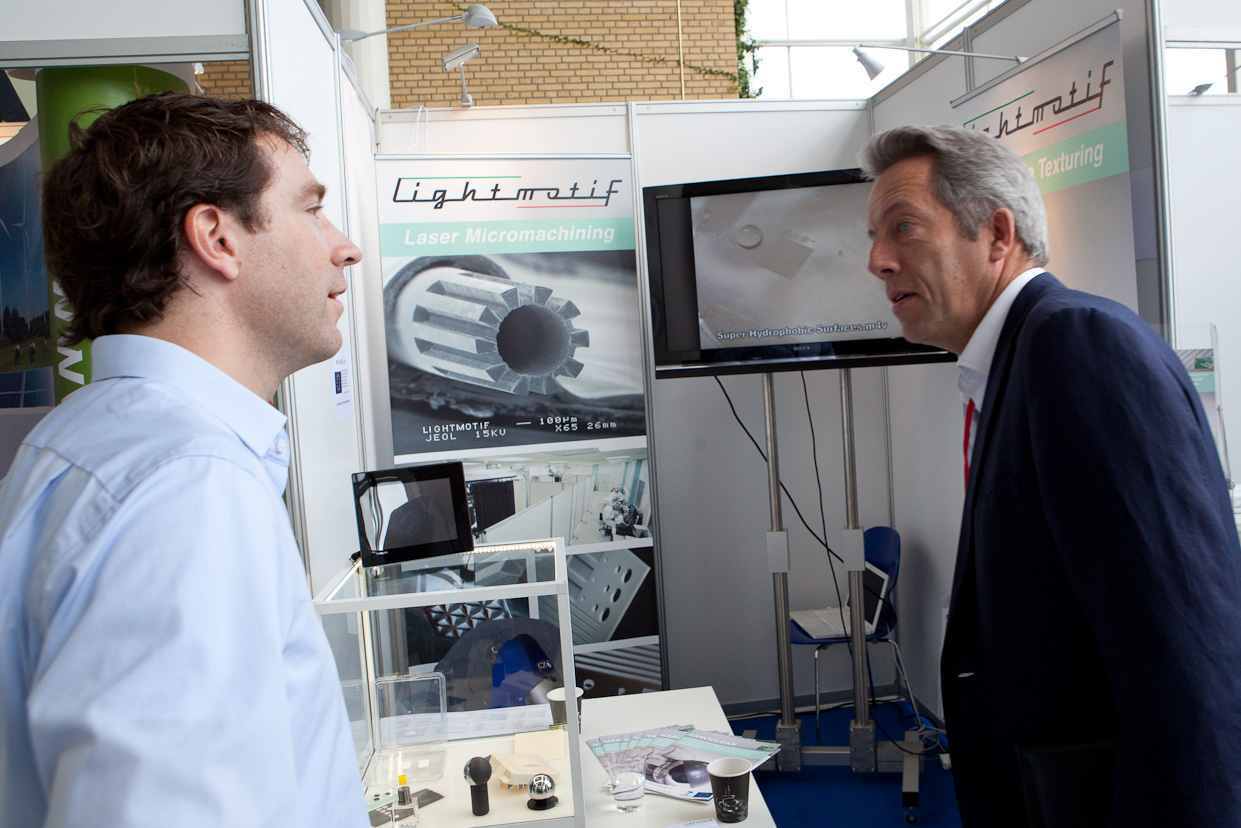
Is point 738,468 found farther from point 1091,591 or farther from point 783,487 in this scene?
point 1091,591

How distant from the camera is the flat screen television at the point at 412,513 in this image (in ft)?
5.43

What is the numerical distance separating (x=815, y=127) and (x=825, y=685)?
2.80m

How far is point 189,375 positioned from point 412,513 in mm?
943

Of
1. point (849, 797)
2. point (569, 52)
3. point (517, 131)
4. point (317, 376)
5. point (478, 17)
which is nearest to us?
point (317, 376)

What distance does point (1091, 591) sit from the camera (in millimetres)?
958

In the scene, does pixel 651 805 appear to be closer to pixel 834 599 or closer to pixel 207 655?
pixel 207 655

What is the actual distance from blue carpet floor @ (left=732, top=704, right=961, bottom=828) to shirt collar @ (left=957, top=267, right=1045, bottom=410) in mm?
2062

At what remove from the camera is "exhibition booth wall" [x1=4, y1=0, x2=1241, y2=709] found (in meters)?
2.93

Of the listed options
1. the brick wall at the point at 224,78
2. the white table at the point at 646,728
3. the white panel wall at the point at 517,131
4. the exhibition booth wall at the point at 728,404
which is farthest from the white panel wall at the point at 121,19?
the white panel wall at the point at 517,131

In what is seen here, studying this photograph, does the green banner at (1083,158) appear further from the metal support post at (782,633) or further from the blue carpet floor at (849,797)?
the blue carpet floor at (849,797)

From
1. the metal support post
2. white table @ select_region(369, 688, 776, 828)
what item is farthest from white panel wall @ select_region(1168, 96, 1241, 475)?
white table @ select_region(369, 688, 776, 828)

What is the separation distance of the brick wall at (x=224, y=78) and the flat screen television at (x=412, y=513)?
889 millimetres

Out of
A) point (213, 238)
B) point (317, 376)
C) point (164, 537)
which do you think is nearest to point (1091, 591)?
point (164, 537)

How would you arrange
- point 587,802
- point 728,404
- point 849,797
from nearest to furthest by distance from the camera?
1. point 587,802
2. point 849,797
3. point 728,404
